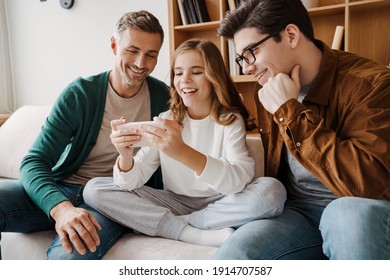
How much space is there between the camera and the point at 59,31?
3059mm

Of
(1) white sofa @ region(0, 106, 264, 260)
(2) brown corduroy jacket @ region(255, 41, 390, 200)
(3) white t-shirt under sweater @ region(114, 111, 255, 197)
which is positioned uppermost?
(2) brown corduroy jacket @ region(255, 41, 390, 200)

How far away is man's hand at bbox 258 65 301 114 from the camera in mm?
1110

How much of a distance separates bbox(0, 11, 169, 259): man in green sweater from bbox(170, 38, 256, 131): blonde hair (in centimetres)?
16

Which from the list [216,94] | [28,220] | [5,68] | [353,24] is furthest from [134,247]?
[5,68]

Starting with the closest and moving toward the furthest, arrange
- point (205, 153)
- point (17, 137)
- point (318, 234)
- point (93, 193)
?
point (318, 234), point (93, 193), point (205, 153), point (17, 137)

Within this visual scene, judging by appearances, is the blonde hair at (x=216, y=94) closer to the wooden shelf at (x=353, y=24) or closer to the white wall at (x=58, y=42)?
the wooden shelf at (x=353, y=24)

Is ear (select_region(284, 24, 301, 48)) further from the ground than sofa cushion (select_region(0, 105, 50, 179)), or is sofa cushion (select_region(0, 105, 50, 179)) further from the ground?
ear (select_region(284, 24, 301, 48))

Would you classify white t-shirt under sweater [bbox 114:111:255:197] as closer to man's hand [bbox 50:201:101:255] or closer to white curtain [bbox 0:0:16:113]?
man's hand [bbox 50:201:101:255]

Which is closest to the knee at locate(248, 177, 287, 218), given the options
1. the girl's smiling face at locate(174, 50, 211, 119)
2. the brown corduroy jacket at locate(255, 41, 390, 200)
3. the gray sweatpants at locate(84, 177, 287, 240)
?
the gray sweatpants at locate(84, 177, 287, 240)

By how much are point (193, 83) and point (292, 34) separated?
426 mm

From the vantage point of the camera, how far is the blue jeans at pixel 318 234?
0.84 meters

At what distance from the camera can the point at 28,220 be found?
4.55 feet

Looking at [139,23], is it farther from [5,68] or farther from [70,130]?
[5,68]

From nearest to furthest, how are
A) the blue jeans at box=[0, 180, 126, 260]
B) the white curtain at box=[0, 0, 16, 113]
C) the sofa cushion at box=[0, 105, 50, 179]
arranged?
the blue jeans at box=[0, 180, 126, 260]
the sofa cushion at box=[0, 105, 50, 179]
the white curtain at box=[0, 0, 16, 113]
